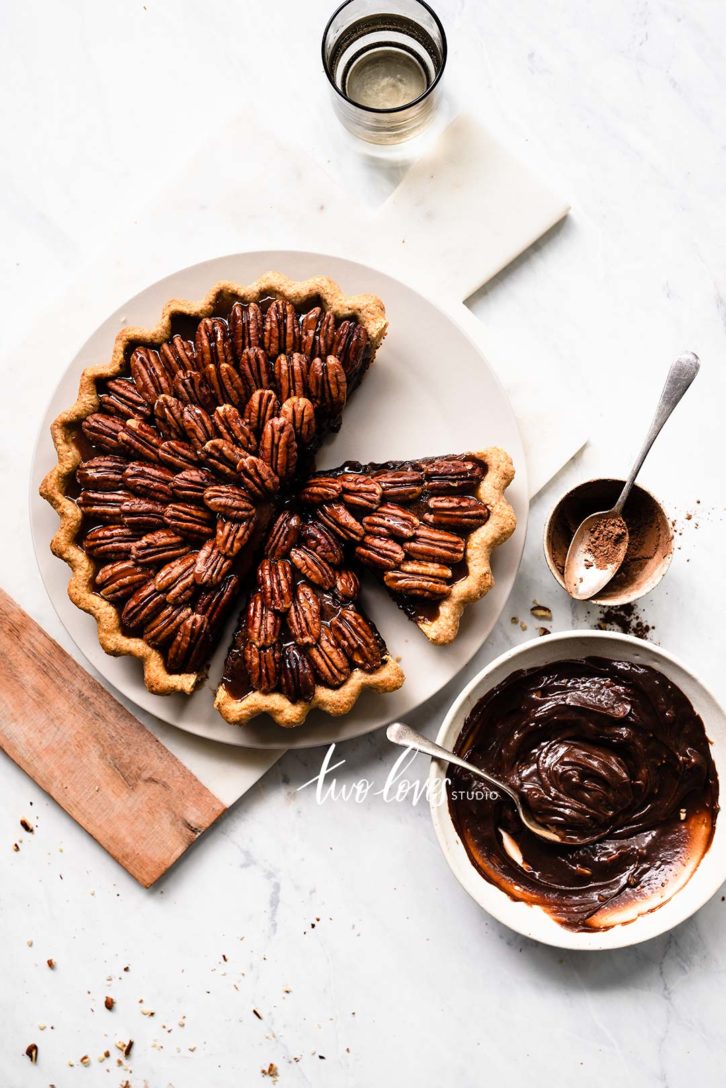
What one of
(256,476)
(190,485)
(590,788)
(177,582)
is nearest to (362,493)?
(256,476)

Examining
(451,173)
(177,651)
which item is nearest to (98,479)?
(177,651)

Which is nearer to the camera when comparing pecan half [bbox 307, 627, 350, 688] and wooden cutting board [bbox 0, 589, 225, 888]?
pecan half [bbox 307, 627, 350, 688]

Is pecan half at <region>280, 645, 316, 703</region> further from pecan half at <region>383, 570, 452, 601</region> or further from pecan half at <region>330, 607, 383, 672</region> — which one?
pecan half at <region>383, 570, 452, 601</region>

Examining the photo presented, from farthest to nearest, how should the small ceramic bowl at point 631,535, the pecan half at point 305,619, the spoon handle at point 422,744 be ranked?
the small ceramic bowl at point 631,535 → the pecan half at point 305,619 → the spoon handle at point 422,744

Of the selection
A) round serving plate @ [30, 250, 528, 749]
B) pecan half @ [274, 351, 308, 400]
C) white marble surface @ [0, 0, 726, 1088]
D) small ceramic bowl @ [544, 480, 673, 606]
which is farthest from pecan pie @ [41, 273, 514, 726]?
white marble surface @ [0, 0, 726, 1088]

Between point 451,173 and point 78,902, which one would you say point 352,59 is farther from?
point 78,902

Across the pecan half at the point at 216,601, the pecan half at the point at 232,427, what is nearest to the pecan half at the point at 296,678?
the pecan half at the point at 216,601

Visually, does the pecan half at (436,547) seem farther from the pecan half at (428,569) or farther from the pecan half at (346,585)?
the pecan half at (346,585)
